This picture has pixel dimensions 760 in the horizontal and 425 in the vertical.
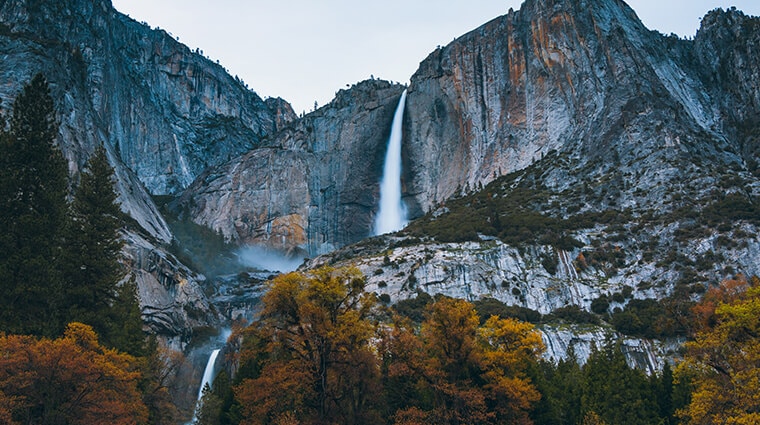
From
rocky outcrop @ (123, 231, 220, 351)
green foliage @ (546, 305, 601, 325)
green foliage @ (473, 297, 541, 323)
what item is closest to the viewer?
green foliage @ (546, 305, 601, 325)

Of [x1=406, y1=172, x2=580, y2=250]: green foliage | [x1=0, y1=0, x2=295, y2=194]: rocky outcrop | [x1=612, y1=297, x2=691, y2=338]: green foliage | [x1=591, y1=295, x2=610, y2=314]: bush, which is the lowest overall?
[x1=612, y1=297, x2=691, y2=338]: green foliage

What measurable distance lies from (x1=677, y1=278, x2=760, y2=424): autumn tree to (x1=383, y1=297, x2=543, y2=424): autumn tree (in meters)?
9.80

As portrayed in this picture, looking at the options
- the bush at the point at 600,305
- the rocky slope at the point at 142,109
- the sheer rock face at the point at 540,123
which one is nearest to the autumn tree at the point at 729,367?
the bush at the point at 600,305

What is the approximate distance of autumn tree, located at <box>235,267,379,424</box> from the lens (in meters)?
33.5

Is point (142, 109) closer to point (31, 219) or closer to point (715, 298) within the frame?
point (31, 219)

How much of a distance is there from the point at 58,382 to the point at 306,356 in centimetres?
1236

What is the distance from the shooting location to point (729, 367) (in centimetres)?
3016

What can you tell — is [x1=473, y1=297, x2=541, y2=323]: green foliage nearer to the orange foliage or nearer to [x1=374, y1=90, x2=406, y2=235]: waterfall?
the orange foliage

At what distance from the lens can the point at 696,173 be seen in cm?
7425

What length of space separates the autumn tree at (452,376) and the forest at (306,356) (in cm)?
9

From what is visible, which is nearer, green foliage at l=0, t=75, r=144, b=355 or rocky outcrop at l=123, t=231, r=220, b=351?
green foliage at l=0, t=75, r=144, b=355

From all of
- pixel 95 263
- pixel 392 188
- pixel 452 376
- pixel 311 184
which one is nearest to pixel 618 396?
pixel 452 376

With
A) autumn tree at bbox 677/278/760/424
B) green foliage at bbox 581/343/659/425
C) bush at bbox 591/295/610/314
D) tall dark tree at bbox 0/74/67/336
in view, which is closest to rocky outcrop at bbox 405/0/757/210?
bush at bbox 591/295/610/314

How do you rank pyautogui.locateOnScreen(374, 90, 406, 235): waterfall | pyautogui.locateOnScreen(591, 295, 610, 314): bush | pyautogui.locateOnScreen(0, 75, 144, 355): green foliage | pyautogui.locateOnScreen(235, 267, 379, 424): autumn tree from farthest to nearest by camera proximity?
1. pyautogui.locateOnScreen(374, 90, 406, 235): waterfall
2. pyautogui.locateOnScreen(591, 295, 610, 314): bush
3. pyautogui.locateOnScreen(235, 267, 379, 424): autumn tree
4. pyautogui.locateOnScreen(0, 75, 144, 355): green foliage
